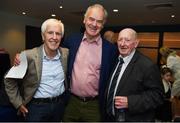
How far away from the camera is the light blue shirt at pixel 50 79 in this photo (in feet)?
6.88

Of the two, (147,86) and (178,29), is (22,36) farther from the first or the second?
(147,86)

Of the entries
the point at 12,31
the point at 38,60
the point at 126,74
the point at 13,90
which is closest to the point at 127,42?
the point at 126,74

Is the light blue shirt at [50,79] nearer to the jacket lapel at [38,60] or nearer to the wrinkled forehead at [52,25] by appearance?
the jacket lapel at [38,60]

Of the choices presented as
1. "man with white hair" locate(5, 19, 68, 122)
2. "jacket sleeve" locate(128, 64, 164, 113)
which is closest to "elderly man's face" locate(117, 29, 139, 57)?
"jacket sleeve" locate(128, 64, 164, 113)

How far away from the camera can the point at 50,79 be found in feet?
6.93

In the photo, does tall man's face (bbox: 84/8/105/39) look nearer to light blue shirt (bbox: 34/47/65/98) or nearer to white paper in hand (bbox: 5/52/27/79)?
light blue shirt (bbox: 34/47/65/98)

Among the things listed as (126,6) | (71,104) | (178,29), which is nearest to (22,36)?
(126,6)

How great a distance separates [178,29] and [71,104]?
945 cm

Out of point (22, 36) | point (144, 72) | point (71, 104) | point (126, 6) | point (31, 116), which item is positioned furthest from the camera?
point (22, 36)

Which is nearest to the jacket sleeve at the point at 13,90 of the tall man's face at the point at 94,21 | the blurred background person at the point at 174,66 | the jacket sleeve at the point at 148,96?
the tall man's face at the point at 94,21

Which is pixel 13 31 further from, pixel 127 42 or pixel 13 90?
pixel 127 42

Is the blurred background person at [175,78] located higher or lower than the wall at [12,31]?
lower

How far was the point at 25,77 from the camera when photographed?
2082mm

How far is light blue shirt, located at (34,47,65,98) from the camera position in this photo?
2.10m
